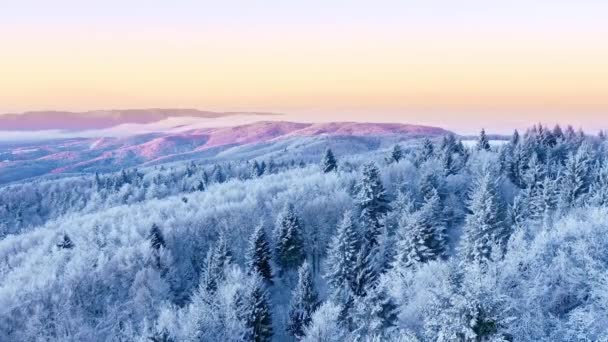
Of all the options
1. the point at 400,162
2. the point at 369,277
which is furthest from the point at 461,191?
the point at 369,277

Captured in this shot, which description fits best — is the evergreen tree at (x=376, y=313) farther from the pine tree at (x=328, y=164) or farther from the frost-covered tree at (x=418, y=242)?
the pine tree at (x=328, y=164)

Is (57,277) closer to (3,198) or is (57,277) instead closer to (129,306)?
(129,306)

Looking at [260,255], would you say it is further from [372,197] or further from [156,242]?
[372,197]

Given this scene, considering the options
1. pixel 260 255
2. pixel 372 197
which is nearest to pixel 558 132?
pixel 372 197

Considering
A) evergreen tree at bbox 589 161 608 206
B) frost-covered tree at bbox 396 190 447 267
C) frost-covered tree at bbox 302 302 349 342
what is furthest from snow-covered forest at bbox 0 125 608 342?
evergreen tree at bbox 589 161 608 206

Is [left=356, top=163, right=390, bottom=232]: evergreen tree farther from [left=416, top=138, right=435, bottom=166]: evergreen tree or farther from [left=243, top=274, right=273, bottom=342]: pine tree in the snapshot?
[left=416, top=138, right=435, bottom=166]: evergreen tree

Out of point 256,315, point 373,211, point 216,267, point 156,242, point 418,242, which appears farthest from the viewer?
point 373,211
